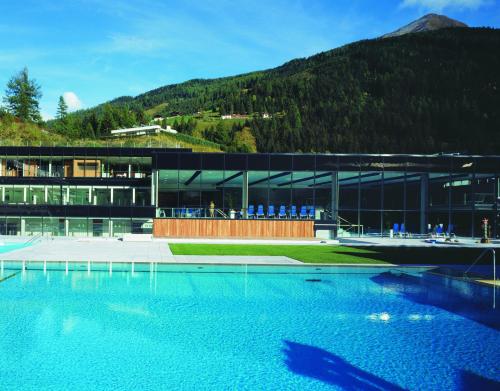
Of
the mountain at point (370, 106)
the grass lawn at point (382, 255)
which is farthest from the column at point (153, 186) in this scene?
the mountain at point (370, 106)

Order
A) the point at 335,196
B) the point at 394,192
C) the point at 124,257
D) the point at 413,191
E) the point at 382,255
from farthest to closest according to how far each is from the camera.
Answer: the point at 413,191, the point at 394,192, the point at 335,196, the point at 382,255, the point at 124,257

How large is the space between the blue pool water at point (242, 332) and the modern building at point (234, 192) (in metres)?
16.1

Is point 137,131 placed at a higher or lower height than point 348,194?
higher

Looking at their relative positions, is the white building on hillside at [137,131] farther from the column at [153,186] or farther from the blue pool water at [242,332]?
the blue pool water at [242,332]

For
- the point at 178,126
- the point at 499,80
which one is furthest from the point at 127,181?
the point at 499,80

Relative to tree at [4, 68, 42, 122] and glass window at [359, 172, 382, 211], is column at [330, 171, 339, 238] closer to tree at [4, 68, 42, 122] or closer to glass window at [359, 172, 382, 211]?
glass window at [359, 172, 382, 211]

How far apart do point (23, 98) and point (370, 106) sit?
104 metres

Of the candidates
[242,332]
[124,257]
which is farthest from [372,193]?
A: [242,332]

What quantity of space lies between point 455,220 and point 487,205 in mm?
2445

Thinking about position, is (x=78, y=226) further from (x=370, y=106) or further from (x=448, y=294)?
(x=370, y=106)

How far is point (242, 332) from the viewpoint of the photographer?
9.70 metres

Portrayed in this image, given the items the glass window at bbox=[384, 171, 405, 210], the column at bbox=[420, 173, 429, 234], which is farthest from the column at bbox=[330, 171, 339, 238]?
the column at bbox=[420, 173, 429, 234]

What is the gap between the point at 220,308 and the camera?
11688mm

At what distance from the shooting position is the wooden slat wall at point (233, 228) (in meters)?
31.3
